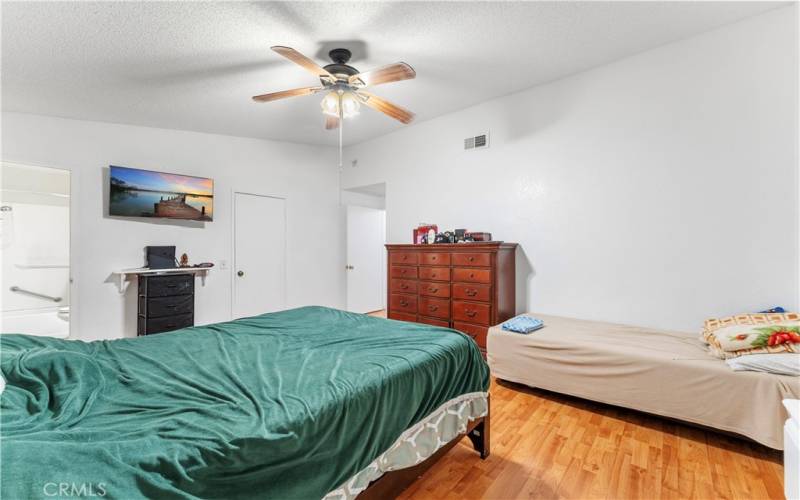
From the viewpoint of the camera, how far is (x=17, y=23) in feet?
7.00

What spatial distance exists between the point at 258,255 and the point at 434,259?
2.65 meters

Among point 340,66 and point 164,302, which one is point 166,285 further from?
point 340,66

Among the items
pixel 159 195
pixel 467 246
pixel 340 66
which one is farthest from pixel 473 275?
pixel 159 195

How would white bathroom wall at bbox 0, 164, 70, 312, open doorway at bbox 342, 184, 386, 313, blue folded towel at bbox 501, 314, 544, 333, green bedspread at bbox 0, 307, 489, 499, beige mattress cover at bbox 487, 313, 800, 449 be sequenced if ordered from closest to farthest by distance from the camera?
green bedspread at bbox 0, 307, 489, 499 < beige mattress cover at bbox 487, 313, 800, 449 < blue folded towel at bbox 501, 314, 544, 333 < white bathroom wall at bbox 0, 164, 70, 312 < open doorway at bbox 342, 184, 386, 313

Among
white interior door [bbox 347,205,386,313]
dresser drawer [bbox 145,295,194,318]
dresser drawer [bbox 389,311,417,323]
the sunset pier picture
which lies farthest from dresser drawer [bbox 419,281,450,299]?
the sunset pier picture

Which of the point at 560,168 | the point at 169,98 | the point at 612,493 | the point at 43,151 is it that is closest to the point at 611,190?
the point at 560,168

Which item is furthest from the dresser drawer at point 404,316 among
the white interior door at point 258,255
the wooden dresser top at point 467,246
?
the white interior door at point 258,255

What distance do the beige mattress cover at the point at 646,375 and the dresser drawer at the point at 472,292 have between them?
1.39 feet

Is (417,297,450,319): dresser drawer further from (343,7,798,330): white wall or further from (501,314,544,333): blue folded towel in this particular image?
(343,7,798,330): white wall

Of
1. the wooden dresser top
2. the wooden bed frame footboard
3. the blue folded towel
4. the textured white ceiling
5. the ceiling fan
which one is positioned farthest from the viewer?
the wooden dresser top

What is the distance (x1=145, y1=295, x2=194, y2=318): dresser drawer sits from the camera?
3.63 metres

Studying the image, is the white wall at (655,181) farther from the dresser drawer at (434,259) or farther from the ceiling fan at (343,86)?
the ceiling fan at (343,86)

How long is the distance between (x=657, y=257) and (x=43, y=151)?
20.0ft

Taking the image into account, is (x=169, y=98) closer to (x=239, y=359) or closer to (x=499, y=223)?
(x=239, y=359)
